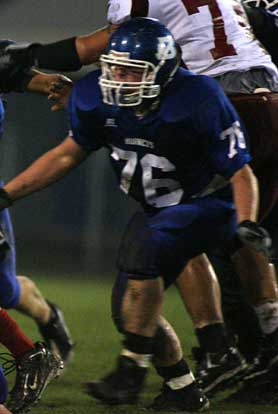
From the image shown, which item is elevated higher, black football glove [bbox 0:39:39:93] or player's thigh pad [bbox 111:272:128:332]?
black football glove [bbox 0:39:39:93]

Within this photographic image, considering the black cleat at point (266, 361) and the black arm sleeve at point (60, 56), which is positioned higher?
the black arm sleeve at point (60, 56)

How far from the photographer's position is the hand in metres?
5.50

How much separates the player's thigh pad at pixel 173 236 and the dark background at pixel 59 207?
6496 millimetres

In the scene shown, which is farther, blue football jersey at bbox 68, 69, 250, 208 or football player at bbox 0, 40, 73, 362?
football player at bbox 0, 40, 73, 362

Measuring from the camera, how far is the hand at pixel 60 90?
550 centimetres

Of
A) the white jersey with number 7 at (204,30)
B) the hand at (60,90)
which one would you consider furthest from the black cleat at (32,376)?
the white jersey with number 7 at (204,30)

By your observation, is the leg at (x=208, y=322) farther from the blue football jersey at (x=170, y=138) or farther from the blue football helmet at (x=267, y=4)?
the blue football helmet at (x=267, y=4)

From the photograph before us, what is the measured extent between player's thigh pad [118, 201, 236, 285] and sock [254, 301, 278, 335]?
52cm

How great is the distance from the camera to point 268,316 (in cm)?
556

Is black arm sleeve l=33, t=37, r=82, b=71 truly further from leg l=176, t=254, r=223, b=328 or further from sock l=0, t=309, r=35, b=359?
sock l=0, t=309, r=35, b=359

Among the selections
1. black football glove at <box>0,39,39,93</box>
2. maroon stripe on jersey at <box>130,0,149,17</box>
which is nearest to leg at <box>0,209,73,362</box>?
black football glove at <box>0,39,39,93</box>

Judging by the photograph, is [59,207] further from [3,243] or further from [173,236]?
[173,236]

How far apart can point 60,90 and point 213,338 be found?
1.14 meters

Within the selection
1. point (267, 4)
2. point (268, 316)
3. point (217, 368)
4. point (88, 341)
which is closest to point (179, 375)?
point (217, 368)
